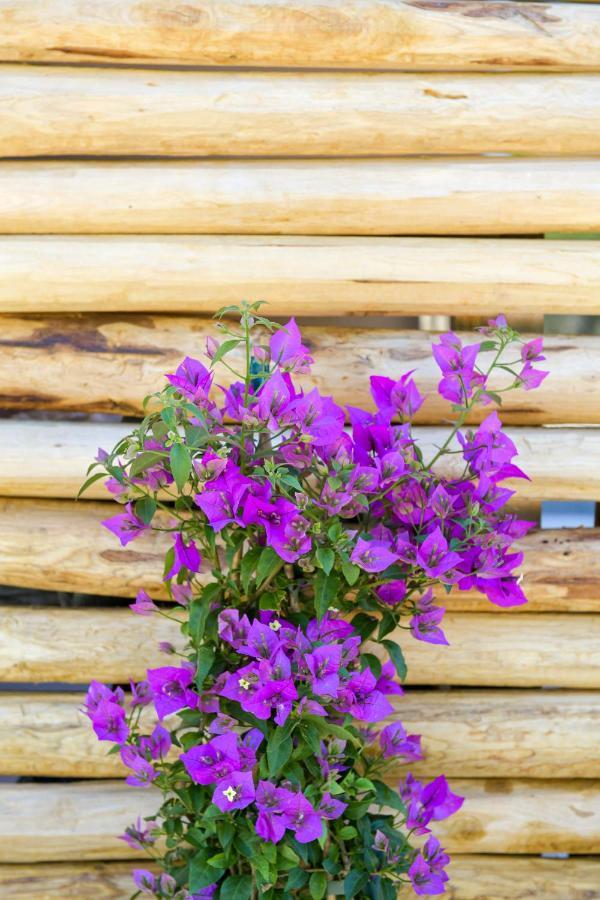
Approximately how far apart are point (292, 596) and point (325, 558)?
0.33 metres

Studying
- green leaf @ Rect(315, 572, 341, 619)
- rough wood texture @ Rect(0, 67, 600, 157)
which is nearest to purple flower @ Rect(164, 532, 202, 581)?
green leaf @ Rect(315, 572, 341, 619)

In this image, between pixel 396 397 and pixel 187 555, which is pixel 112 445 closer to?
pixel 187 555

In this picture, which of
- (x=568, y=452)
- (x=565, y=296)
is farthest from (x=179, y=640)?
(x=565, y=296)

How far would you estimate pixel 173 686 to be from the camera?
179 centimetres

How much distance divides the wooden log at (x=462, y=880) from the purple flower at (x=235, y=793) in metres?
0.93

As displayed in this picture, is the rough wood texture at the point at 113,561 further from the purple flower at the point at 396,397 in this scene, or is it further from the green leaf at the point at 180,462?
the green leaf at the point at 180,462

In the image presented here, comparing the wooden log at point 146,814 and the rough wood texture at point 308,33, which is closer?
the rough wood texture at point 308,33

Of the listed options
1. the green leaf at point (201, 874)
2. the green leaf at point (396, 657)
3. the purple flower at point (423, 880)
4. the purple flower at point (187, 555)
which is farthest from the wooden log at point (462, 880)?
the purple flower at point (187, 555)

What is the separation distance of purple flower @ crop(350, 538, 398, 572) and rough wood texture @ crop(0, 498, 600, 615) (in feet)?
2.25

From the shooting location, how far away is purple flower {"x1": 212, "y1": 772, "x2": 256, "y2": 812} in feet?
5.28

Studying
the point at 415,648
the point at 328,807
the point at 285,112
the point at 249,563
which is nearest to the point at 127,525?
the point at 249,563

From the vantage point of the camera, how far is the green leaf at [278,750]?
63.5 inches

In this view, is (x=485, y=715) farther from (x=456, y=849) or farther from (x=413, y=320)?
(x=413, y=320)

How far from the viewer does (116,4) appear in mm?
2174
